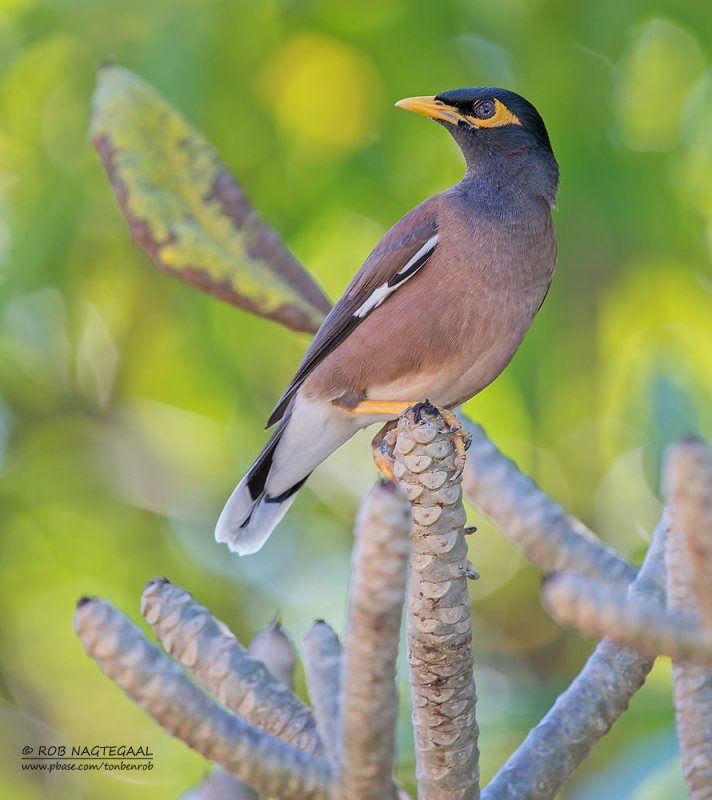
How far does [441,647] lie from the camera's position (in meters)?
1.63

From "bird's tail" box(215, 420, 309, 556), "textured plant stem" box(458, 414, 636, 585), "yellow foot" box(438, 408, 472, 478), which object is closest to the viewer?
"textured plant stem" box(458, 414, 636, 585)

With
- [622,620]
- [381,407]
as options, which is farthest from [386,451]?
[622,620]

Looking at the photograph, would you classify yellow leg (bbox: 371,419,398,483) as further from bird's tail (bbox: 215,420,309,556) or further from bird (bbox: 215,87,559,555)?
bird's tail (bbox: 215,420,309,556)

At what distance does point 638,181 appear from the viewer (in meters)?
3.86

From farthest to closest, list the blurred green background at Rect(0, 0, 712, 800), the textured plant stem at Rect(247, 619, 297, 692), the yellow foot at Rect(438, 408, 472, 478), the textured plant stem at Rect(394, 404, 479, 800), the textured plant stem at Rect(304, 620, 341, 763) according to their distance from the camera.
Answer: the blurred green background at Rect(0, 0, 712, 800) → the yellow foot at Rect(438, 408, 472, 478) → the textured plant stem at Rect(247, 619, 297, 692) → the textured plant stem at Rect(394, 404, 479, 800) → the textured plant stem at Rect(304, 620, 341, 763)

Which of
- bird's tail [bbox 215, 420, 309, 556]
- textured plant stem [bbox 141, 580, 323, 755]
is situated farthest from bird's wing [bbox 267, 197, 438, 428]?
textured plant stem [bbox 141, 580, 323, 755]

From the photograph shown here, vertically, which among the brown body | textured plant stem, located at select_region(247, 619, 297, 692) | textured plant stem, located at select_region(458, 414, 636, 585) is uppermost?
the brown body

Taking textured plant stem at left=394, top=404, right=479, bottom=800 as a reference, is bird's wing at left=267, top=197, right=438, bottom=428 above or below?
above

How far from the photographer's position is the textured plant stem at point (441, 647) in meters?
1.62

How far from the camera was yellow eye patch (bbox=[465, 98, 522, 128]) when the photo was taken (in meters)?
3.24

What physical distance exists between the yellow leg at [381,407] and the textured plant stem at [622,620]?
5.97 ft

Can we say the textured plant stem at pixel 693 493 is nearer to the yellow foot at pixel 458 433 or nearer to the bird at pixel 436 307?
the yellow foot at pixel 458 433

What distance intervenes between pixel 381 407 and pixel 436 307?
36 centimetres

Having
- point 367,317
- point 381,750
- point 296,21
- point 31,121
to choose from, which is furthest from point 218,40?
point 381,750
